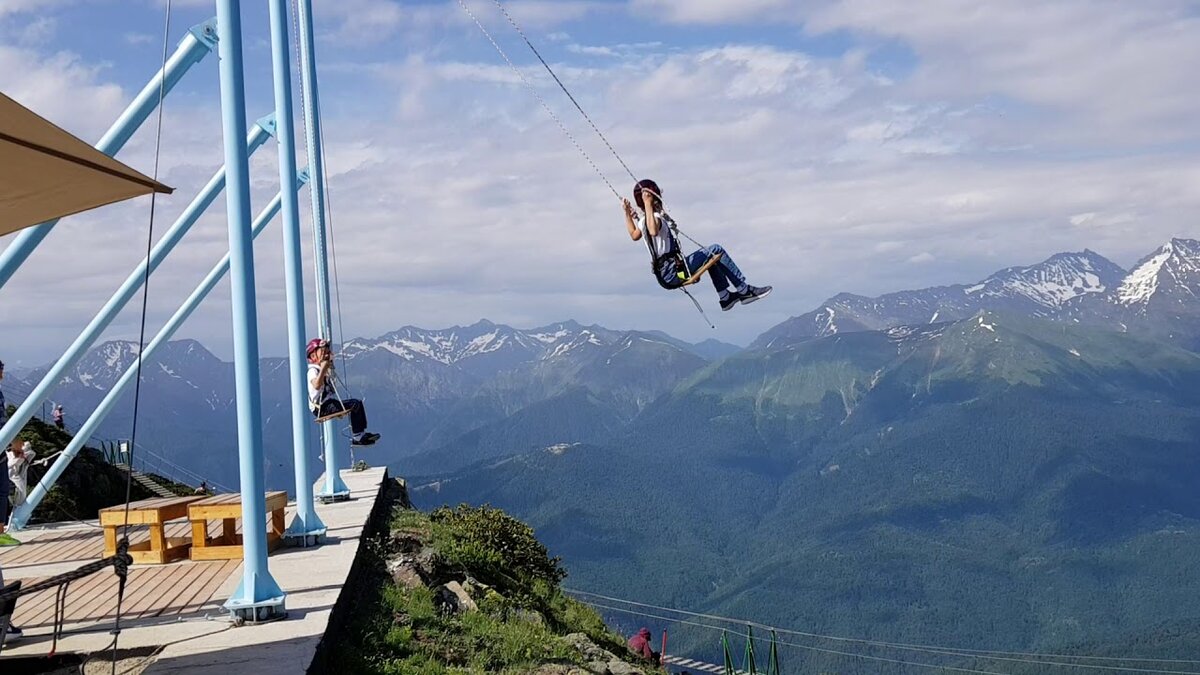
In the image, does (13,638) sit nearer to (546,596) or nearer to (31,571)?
(31,571)

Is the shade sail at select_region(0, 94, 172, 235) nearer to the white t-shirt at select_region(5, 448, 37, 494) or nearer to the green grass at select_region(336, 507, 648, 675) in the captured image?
the green grass at select_region(336, 507, 648, 675)

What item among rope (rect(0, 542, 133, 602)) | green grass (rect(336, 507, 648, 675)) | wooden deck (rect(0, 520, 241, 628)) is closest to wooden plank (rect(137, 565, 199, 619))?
wooden deck (rect(0, 520, 241, 628))

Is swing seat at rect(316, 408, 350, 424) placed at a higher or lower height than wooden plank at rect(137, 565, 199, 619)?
higher

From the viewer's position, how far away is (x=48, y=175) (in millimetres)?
6695

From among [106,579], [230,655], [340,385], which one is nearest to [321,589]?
[230,655]

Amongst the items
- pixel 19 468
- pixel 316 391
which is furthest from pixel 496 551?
pixel 19 468

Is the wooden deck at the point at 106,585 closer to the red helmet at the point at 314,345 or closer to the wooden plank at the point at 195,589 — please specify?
the wooden plank at the point at 195,589

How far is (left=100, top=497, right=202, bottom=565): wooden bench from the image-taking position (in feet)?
39.2

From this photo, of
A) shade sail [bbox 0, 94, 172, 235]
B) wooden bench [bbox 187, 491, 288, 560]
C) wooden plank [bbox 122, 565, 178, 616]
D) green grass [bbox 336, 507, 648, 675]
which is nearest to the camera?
shade sail [bbox 0, 94, 172, 235]

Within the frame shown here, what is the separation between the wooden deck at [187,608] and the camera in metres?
8.20

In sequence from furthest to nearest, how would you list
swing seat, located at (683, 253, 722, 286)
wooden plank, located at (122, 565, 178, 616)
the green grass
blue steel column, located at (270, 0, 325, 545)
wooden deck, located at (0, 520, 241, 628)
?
blue steel column, located at (270, 0, 325, 545)
swing seat, located at (683, 253, 722, 286)
wooden plank, located at (122, 565, 178, 616)
wooden deck, located at (0, 520, 241, 628)
the green grass

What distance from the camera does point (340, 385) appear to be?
50.5 ft

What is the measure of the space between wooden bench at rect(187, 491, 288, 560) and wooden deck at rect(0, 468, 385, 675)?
17 cm

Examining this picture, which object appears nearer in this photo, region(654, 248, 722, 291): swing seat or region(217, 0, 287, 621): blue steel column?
region(217, 0, 287, 621): blue steel column
